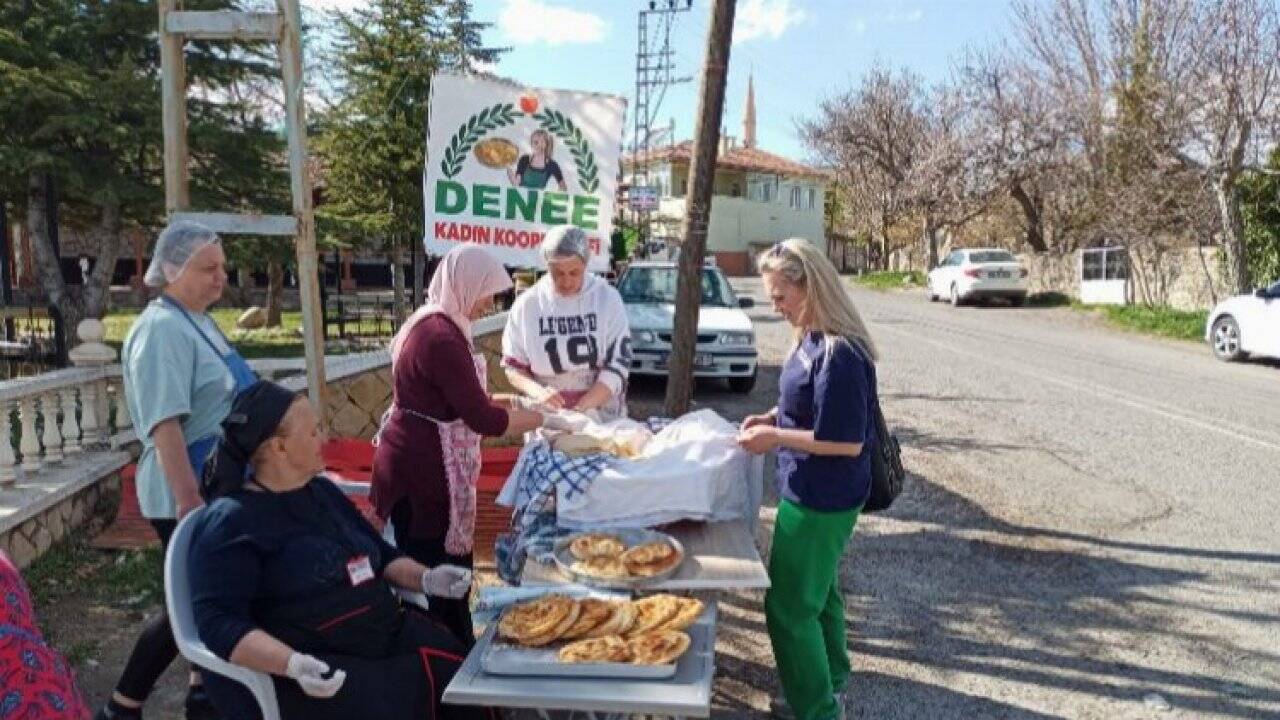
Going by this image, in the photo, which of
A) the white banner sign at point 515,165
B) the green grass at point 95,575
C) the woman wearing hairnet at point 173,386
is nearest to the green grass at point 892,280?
the white banner sign at point 515,165

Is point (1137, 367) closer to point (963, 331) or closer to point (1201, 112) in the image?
point (963, 331)

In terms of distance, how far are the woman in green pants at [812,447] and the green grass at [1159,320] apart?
17230 millimetres

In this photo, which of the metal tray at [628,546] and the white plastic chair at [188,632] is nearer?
the white plastic chair at [188,632]

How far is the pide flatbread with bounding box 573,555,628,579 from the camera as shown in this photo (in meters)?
2.85

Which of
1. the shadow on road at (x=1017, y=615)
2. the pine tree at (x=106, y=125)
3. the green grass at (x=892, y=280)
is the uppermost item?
the pine tree at (x=106, y=125)

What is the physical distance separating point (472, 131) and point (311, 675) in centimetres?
437

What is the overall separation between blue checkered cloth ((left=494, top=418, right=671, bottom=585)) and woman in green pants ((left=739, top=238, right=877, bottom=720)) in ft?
2.06

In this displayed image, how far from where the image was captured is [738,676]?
395cm

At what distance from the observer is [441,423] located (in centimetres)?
321

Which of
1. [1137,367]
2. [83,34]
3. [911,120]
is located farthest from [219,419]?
[911,120]

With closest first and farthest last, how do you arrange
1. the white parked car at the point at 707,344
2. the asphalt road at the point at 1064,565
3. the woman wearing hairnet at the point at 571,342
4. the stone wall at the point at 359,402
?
the asphalt road at the point at 1064,565 < the woman wearing hairnet at the point at 571,342 < the stone wall at the point at 359,402 < the white parked car at the point at 707,344

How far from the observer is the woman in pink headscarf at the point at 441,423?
3.12m

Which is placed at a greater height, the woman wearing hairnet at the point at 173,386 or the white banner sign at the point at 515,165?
the white banner sign at the point at 515,165

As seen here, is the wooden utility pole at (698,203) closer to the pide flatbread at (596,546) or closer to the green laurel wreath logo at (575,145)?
the green laurel wreath logo at (575,145)
